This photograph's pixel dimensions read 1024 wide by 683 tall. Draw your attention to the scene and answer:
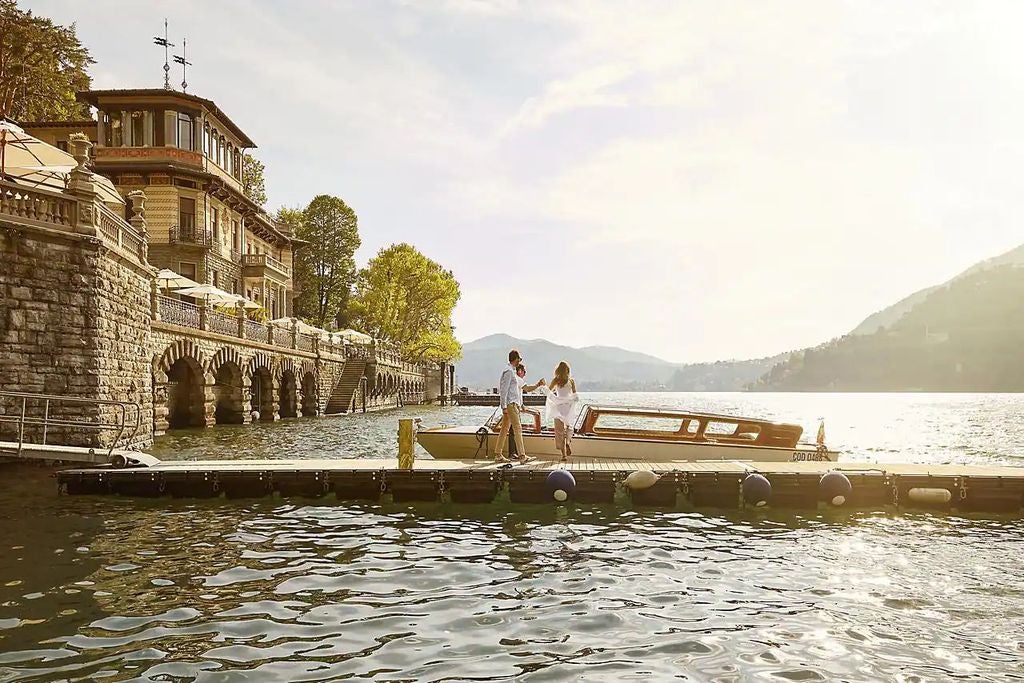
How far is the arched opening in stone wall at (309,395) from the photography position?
54.1m

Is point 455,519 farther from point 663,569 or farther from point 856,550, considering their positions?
point 856,550

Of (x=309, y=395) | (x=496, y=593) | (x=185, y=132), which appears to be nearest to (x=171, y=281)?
(x=185, y=132)

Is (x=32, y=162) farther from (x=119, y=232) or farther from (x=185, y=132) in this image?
(x=185, y=132)

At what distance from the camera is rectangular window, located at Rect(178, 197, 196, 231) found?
47062 millimetres

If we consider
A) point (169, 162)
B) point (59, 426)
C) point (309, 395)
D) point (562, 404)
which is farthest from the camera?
point (309, 395)

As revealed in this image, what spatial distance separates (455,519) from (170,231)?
3884 centimetres

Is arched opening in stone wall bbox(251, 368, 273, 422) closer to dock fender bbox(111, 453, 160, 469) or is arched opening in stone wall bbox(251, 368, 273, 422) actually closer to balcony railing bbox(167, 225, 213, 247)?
balcony railing bbox(167, 225, 213, 247)

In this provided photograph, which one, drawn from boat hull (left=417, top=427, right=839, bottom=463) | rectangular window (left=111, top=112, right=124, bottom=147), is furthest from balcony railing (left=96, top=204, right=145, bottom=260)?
rectangular window (left=111, top=112, right=124, bottom=147)

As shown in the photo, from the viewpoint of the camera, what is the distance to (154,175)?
46.4 metres

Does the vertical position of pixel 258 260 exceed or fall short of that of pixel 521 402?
it exceeds it

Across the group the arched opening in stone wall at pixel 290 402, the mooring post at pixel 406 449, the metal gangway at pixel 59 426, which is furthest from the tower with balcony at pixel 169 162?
the mooring post at pixel 406 449

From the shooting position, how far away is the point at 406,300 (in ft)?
250

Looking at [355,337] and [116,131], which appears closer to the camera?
[116,131]

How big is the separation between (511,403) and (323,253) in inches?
2654
